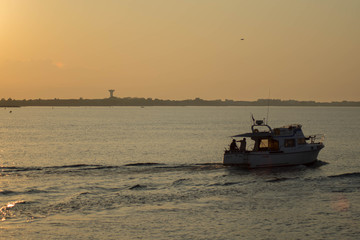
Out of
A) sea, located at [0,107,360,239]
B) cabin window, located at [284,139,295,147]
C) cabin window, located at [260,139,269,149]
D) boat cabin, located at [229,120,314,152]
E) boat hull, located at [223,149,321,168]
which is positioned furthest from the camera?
cabin window, located at [284,139,295,147]

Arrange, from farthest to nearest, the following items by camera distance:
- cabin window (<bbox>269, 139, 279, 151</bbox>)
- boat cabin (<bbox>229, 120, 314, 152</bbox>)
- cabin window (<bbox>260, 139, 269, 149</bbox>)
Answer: cabin window (<bbox>260, 139, 269, 149</bbox>) < cabin window (<bbox>269, 139, 279, 151</bbox>) < boat cabin (<bbox>229, 120, 314, 152</bbox>)

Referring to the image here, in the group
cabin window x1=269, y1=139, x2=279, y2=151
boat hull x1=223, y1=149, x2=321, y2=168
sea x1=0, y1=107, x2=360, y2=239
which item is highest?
cabin window x1=269, y1=139, x2=279, y2=151

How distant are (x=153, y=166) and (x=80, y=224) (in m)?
22.5

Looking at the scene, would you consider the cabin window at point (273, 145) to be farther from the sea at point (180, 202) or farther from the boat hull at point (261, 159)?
the sea at point (180, 202)

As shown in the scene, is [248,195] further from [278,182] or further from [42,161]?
[42,161]

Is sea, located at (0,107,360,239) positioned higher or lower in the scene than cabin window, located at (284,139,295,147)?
lower

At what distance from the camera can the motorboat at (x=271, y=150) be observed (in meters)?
48.0

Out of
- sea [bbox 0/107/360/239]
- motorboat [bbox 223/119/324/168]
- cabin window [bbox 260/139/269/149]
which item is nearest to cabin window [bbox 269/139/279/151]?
motorboat [bbox 223/119/324/168]

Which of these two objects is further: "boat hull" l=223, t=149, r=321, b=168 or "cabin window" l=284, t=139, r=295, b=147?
"cabin window" l=284, t=139, r=295, b=147

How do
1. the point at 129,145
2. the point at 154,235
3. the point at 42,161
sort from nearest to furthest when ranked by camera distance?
1. the point at 154,235
2. the point at 42,161
3. the point at 129,145

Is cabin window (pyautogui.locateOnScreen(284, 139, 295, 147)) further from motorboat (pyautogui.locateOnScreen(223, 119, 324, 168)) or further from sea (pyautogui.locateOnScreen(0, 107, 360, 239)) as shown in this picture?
sea (pyautogui.locateOnScreen(0, 107, 360, 239))

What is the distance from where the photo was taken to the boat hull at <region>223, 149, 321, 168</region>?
1887 inches

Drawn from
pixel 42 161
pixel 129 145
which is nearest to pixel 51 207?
pixel 42 161

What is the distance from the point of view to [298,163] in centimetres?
5075
